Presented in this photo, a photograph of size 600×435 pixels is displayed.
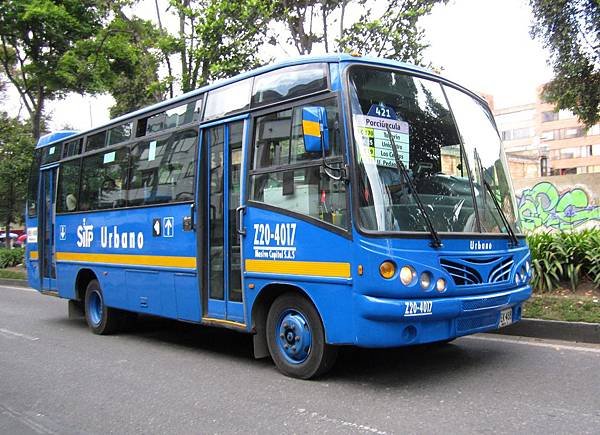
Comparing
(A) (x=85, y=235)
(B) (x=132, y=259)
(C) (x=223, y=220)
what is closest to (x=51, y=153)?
(A) (x=85, y=235)

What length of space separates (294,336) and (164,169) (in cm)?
291

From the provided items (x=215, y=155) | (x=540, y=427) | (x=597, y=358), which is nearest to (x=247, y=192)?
(x=215, y=155)

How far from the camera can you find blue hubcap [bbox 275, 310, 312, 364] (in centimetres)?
529

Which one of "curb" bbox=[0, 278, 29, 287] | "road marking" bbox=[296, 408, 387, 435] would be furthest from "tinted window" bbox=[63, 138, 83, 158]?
"curb" bbox=[0, 278, 29, 287]

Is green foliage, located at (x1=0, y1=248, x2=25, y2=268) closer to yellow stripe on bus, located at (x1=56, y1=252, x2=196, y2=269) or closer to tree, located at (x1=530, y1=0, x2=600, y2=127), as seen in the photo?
yellow stripe on bus, located at (x1=56, y1=252, x2=196, y2=269)

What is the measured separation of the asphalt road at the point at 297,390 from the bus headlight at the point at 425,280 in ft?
3.03

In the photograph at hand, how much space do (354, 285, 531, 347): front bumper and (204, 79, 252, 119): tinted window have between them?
2.57m

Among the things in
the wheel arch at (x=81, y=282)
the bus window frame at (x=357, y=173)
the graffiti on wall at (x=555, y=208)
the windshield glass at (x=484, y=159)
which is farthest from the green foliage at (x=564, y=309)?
the wheel arch at (x=81, y=282)

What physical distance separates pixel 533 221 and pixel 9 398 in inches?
499

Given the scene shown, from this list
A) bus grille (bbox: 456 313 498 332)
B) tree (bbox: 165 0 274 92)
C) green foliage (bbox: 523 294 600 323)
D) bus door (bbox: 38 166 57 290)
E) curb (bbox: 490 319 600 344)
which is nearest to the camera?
bus grille (bbox: 456 313 498 332)

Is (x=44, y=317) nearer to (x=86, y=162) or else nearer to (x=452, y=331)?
(x=86, y=162)

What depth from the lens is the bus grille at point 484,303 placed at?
5020 millimetres

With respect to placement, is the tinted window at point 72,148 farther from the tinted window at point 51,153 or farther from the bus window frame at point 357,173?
the bus window frame at point 357,173

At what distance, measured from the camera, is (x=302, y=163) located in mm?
5258
